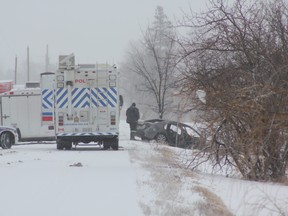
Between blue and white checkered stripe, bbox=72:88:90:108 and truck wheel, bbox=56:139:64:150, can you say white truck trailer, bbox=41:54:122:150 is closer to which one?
blue and white checkered stripe, bbox=72:88:90:108

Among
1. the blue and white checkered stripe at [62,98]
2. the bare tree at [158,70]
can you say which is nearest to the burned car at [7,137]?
the blue and white checkered stripe at [62,98]

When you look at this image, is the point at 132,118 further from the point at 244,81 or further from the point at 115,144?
the point at 244,81

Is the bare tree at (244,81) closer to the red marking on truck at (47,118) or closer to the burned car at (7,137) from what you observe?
the red marking on truck at (47,118)


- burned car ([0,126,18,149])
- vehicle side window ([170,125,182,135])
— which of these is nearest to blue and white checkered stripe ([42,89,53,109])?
burned car ([0,126,18,149])

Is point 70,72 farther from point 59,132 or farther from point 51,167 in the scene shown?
point 51,167

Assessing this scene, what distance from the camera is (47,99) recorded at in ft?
70.9

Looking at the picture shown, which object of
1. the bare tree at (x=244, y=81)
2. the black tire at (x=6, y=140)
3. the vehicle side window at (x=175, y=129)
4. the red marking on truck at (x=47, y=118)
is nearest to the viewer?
the bare tree at (x=244, y=81)

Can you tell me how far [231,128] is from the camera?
43.7ft

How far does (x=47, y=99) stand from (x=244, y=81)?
10441 mm

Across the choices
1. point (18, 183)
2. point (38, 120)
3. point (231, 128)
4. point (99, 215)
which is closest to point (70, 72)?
point (38, 120)

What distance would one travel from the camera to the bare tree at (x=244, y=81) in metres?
11.8

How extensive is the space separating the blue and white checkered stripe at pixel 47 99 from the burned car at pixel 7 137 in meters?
2.15

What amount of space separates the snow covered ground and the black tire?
8481mm

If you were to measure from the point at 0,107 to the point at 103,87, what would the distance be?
7.84 meters
